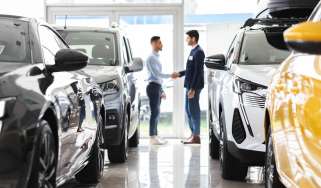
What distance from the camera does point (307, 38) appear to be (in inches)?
133

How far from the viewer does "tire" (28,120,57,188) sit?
175 inches

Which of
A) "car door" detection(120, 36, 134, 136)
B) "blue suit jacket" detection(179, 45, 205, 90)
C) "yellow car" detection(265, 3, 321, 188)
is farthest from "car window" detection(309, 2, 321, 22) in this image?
"blue suit jacket" detection(179, 45, 205, 90)

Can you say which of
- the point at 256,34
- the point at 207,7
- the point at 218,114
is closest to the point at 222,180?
the point at 218,114

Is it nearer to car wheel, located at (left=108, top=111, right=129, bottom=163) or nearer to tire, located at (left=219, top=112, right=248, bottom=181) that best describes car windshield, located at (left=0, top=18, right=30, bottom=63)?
tire, located at (left=219, top=112, right=248, bottom=181)

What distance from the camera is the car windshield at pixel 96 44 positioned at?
10562 millimetres

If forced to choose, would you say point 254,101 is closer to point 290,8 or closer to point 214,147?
point 290,8

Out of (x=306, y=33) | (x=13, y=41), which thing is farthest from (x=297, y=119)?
(x=13, y=41)

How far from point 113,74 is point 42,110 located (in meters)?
5.31

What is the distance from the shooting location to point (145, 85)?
16.2m

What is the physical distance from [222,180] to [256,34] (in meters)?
1.82

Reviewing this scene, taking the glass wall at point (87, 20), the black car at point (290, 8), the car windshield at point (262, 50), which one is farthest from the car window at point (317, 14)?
the glass wall at point (87, 20)

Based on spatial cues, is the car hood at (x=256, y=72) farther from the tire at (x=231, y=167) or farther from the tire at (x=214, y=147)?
the tire at (x=214, y=147)

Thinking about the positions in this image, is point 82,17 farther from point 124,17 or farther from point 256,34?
point 256,34

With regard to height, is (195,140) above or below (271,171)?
below
